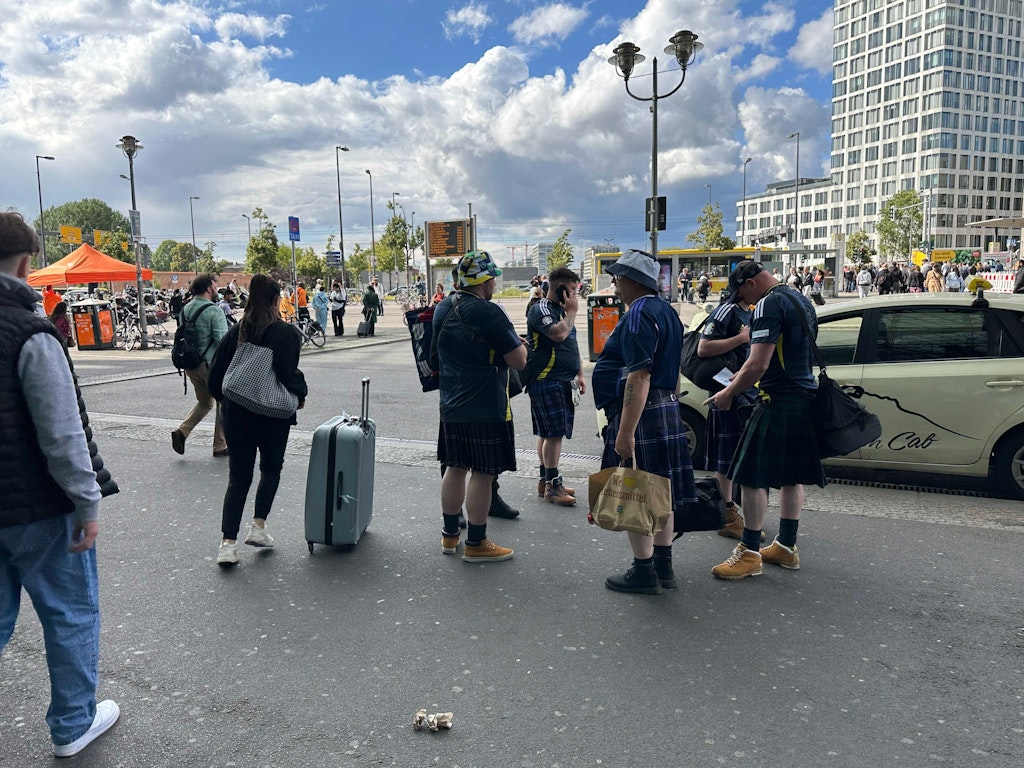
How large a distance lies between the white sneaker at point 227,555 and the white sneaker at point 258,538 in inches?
7.2

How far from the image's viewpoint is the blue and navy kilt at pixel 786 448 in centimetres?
404

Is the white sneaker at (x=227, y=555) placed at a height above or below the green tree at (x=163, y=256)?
below

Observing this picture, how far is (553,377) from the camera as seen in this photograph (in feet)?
18.3

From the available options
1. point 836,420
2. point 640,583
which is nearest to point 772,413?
point 836,420

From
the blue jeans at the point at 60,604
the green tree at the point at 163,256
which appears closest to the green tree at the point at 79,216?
the green tree at the point at 163,256

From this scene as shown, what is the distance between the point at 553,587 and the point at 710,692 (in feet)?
4.00

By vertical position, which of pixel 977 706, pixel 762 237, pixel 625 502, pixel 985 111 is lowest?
pixel 977 706

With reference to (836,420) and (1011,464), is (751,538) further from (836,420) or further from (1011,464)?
(1011,464)

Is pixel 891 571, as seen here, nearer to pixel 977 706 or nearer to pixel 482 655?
pixel 977 706

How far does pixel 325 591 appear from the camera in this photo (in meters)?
4.01

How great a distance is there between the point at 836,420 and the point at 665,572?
124 centimetres

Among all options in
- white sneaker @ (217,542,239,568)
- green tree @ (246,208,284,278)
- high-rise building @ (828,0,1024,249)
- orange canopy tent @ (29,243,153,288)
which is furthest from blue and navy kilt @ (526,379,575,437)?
high-rise building @ (828,0,1024,249)

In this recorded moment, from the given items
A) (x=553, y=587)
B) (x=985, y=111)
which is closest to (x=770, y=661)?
(x=553, y=587)

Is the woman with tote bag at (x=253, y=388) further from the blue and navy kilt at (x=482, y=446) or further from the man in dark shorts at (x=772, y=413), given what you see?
the man in dark shorts at (x=772, y=413)
